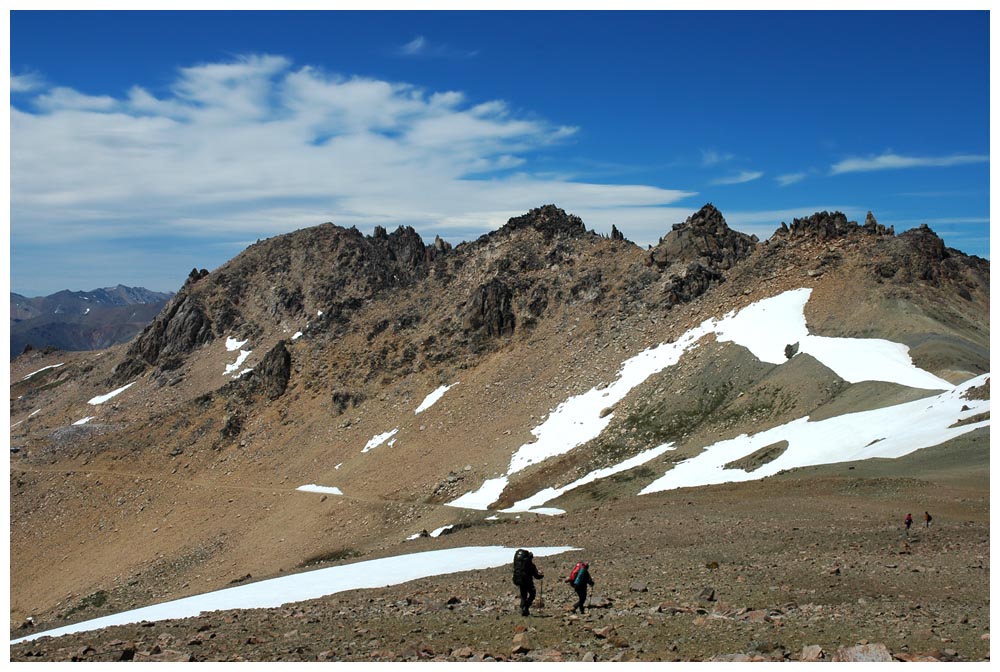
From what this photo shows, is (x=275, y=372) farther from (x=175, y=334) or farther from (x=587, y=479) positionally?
(x=587, y=479)

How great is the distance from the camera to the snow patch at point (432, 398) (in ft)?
237

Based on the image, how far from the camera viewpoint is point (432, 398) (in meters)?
74.1

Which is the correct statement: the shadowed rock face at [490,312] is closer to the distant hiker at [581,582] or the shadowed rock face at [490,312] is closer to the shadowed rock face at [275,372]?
the shadowed rock face at [275,372]

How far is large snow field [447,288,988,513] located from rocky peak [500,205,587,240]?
36137 mm

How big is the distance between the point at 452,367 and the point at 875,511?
5607 centimetres

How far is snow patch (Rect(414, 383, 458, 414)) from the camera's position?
A: 72.2 meters

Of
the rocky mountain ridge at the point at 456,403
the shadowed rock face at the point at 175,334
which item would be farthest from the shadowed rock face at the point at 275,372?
the shadowed rock face at the point at 175,334

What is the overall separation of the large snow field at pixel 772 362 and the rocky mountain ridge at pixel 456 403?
1.43 m

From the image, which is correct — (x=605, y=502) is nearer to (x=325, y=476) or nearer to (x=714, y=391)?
(x=714, y=391)

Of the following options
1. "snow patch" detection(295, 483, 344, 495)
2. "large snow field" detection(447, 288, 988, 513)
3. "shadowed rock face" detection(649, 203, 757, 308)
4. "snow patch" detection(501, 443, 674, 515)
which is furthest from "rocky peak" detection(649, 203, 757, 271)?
"snow patch" detection(295, 483, 344, 495)

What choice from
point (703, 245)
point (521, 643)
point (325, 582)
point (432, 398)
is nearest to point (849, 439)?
point (325, 582)

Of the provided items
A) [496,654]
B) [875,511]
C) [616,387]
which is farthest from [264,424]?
[496,654]

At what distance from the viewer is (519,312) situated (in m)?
84.8

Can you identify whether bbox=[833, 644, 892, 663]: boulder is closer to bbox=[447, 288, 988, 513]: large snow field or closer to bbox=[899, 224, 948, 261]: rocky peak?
bbox=[447, 288, 988, 513]: large snow field
